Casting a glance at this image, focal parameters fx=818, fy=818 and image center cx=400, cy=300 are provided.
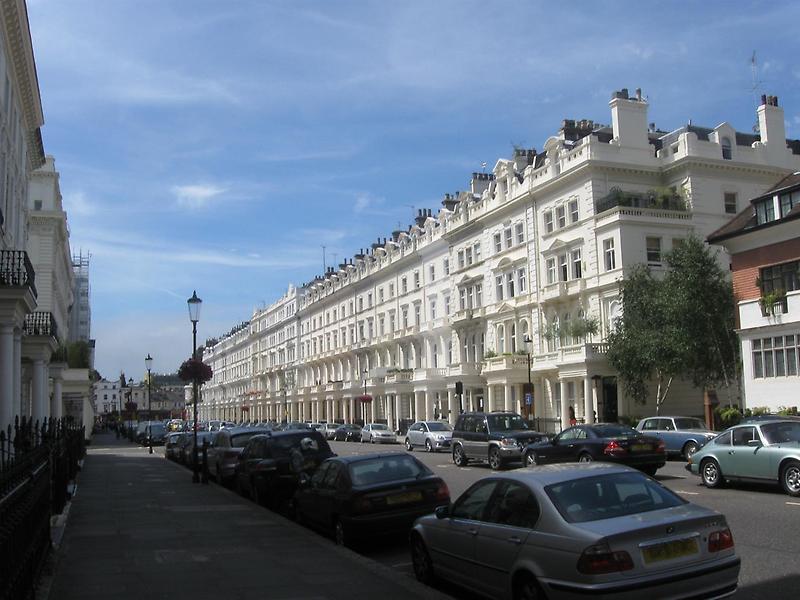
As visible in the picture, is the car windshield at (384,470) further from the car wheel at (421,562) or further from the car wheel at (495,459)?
the car wheel at (495,459)

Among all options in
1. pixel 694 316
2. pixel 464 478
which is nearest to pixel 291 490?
pixel 464 478

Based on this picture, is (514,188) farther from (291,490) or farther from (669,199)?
(291,490)

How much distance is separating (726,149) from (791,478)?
107 ft

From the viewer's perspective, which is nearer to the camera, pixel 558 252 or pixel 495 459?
pixel 495 459

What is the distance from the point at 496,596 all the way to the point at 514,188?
44676 mm

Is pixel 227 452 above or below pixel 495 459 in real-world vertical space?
above

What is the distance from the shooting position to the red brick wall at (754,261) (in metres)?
30.0

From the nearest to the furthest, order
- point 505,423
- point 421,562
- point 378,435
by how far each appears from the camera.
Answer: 1. point 421,562
2. point 505,423
3. point 378,435

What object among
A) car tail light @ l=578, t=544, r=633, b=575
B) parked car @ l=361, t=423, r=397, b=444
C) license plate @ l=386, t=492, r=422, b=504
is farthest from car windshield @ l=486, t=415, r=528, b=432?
parked car @ l=361, t=423, r=397, b=444

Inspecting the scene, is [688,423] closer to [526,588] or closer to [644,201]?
[644,201]

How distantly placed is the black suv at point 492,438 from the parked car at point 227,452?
23.2 feet

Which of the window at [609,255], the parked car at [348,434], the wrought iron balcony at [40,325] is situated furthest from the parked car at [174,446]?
the window at [609,255]

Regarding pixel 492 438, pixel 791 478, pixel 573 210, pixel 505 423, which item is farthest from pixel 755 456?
pixel 573 210

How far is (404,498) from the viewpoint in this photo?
12.3 m
